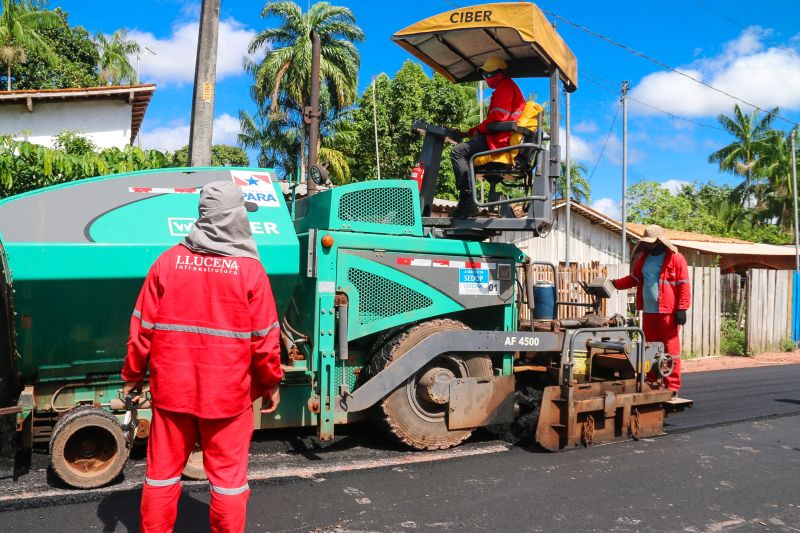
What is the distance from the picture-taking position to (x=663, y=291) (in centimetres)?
650

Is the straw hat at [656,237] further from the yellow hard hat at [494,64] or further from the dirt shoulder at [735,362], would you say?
the dirt shoulder at [735,362]

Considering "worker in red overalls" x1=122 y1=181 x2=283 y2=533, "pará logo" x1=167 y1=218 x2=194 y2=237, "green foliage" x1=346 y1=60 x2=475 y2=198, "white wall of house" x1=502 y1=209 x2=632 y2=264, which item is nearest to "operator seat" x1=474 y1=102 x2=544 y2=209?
"pará logo" x1=167 y1=218 x2=194 y2=237

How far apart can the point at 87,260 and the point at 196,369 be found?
1.50 metres

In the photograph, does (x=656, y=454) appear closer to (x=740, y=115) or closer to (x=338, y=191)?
(x=338, y=191)

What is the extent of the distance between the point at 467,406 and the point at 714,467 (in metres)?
1.80

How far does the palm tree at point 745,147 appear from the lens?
36.2m

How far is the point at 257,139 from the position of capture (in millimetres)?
28344

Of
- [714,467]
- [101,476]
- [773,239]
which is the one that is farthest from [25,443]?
[773,239]

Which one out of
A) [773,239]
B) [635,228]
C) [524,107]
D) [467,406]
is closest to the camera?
[467,406]

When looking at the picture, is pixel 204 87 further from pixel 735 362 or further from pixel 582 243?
pixel 582 243

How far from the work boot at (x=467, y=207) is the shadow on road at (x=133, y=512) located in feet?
9.57

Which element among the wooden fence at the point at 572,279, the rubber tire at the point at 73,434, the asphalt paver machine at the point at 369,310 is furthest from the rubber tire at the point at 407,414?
the wooden fence at the point at 572,279

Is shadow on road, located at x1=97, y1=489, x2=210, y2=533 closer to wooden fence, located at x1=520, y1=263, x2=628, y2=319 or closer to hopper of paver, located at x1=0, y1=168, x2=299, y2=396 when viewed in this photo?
hopper of paver, located at x1=0, y1=168, x2=299, y2=396

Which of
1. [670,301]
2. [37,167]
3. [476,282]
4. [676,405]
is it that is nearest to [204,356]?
[476,282]
